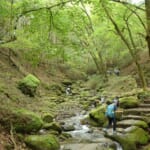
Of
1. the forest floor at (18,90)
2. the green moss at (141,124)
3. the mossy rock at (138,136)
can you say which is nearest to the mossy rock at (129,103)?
the green moss at (141,124)

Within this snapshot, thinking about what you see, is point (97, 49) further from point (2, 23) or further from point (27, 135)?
point (27, 135)

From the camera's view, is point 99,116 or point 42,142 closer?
point 42,142

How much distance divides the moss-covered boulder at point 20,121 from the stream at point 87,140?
1357mm

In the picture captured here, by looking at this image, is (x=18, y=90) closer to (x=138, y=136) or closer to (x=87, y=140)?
(x=87, y=140)

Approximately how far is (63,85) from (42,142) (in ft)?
70.4

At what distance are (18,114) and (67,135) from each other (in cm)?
296

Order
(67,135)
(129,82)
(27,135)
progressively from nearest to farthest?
(27,135) < (67,135) < (129,82)

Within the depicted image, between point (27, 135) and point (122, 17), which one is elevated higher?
point (122, 17)

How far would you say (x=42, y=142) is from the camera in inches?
443

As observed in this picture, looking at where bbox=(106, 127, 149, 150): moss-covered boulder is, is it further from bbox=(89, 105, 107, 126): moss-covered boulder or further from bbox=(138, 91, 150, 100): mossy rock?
bbox=(138, 91, 150, 100): mossy rock

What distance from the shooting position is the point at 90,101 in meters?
24.3

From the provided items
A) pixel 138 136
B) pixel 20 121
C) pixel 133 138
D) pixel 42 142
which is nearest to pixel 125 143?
pixel 133 138

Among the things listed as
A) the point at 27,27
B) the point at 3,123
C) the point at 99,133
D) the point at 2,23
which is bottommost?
the point at 99,133

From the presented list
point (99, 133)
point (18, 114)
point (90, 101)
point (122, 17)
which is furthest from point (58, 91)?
point (18, 114)
